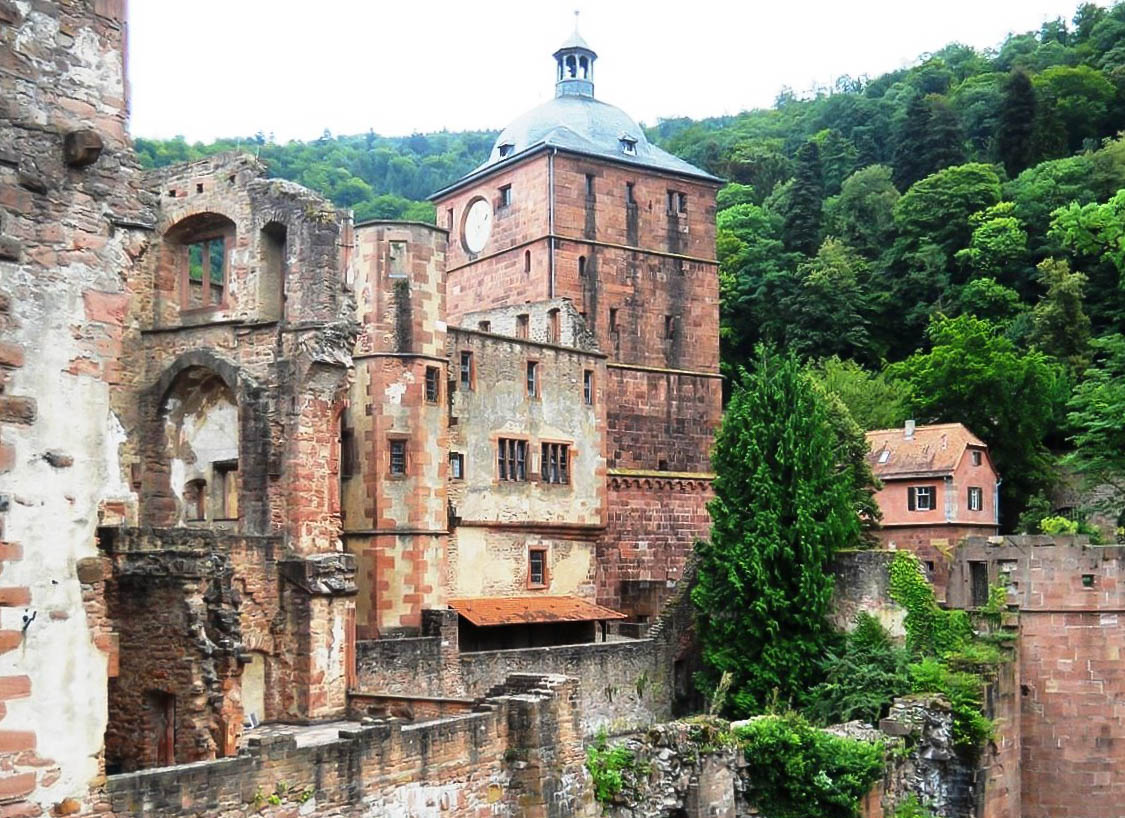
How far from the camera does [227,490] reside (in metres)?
22.2

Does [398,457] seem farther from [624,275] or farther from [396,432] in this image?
[624,275]

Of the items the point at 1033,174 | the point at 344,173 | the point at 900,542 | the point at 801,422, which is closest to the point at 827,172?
the point at 1033,174

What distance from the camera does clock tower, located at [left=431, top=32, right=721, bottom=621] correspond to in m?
34.8

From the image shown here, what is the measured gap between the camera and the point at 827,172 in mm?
68625

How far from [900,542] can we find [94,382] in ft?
111

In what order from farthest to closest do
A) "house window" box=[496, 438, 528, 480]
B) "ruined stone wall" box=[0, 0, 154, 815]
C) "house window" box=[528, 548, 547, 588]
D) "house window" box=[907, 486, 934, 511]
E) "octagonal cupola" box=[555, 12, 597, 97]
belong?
"octagonal cupola" box=[555, 12, 597, 97] < "house window" box=[907, 486, 934, 511] < "house window" box=[528, 548, 547, 588] < "house window" box=[496, 438, 528, 480] < "ruined stone wall" box=[0, 0, 154, 815]

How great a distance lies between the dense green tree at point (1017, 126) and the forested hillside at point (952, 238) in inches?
3.7

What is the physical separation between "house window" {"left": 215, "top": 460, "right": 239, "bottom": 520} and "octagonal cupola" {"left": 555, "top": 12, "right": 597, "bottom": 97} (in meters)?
23.0

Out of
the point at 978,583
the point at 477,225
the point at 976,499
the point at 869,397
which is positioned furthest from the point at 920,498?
the point at 477,225

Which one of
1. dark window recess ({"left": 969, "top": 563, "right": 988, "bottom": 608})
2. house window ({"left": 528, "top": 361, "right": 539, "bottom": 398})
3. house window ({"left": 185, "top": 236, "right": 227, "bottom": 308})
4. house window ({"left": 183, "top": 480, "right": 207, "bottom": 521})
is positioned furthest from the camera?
house window ({"left": 528, "top": 361, "right": 539, "bottom": 398})

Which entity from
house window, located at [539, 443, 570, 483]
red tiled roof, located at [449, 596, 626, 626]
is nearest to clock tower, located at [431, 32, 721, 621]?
house window, located at [539, 443, 570, 483]

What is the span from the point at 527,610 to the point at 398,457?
5276 mm

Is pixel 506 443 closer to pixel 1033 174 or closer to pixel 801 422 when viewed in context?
pixel 801 422

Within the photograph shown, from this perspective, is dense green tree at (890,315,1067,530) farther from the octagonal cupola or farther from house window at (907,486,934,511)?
the octagonal cupola
